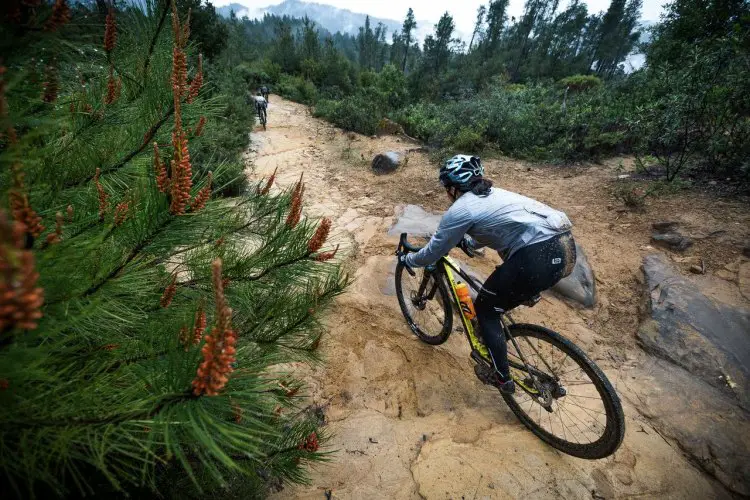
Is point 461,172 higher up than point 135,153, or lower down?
lower down

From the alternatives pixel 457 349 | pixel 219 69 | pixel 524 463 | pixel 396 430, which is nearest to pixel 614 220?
pixel 457 349

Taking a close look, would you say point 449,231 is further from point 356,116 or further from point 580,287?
point 356,116

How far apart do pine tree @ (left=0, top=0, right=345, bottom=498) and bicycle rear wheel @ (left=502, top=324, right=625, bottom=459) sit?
201cm

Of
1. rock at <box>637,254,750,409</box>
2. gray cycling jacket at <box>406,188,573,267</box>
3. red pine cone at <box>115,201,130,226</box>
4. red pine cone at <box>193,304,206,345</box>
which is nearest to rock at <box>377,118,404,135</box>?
rock at <box>637,254,750,409</box>

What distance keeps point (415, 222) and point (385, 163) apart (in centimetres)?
360

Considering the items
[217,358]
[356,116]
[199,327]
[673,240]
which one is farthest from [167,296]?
[356,116]

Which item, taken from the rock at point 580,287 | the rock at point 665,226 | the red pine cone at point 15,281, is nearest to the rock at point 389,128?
the rock at point 665,226

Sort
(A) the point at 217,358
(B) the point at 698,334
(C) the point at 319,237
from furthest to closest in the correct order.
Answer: (B) the point at 698,334
(C) the point at 319,237
(A) the point at 217,358

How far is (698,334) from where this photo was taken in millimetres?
3475

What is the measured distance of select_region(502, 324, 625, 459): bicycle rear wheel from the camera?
8.02 ft

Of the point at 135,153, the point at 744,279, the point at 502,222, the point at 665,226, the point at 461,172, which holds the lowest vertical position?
the point at 744,279

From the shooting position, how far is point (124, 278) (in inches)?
43.7

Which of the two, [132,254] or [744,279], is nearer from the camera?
[132,254]

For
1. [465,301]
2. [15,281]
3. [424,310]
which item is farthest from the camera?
[424,310]
